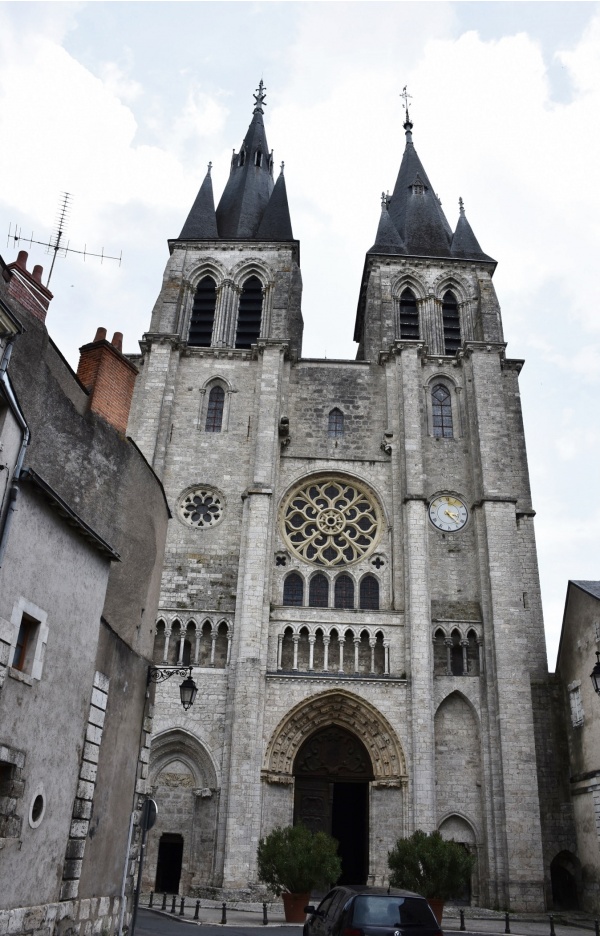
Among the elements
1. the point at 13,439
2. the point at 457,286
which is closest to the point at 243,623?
the point at 13,439

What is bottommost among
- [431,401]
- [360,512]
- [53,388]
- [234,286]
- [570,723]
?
[570,723]

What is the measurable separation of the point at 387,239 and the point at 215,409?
29.4 feet

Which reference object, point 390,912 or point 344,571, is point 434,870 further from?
point 344,571

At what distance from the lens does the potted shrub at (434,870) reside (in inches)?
502

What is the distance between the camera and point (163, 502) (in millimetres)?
11562

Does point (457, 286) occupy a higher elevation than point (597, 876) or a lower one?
higher

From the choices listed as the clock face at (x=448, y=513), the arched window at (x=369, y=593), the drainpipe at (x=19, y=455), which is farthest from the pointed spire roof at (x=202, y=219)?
the drainpipe at (x=19, y=455)

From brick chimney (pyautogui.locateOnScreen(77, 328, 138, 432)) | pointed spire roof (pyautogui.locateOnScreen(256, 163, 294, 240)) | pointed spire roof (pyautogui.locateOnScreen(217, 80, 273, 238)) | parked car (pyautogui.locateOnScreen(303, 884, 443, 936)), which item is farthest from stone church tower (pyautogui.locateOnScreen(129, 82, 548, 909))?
parked car (pyautogui.locateOnScreen(303, 884, 443, 936))

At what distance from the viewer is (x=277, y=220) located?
25859 mm

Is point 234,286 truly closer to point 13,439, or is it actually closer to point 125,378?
point 125,378

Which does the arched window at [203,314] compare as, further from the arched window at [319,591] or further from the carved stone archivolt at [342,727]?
the carved stone archivolt at [342,727]

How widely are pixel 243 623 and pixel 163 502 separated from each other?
6.86 meters

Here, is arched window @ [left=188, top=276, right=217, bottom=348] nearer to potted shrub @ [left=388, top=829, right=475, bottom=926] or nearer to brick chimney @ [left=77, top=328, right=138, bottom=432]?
brick chimney @ [left=77, top=328, right=138, bottom=432]

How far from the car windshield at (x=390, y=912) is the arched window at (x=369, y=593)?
1278cm
